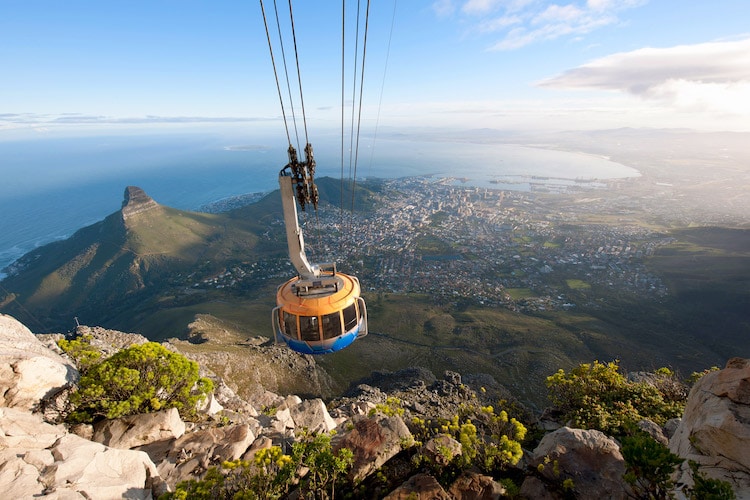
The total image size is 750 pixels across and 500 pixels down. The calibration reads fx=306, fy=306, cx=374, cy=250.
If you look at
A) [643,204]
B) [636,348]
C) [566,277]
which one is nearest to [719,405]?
[636,348]

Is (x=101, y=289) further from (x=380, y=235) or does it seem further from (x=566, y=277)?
(x=566, y=277)

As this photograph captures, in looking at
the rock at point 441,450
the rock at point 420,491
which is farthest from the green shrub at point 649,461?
the rock at point 441,450

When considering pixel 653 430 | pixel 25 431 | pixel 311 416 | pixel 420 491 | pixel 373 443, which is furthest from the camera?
pixel 311 416

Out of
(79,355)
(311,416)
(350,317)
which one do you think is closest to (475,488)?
(350,317)

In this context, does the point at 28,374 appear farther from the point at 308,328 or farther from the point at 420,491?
the point at 420,491

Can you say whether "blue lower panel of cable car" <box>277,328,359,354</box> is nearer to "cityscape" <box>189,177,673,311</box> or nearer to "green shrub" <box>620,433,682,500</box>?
"green shrub" <box>620,433,682,500</box>

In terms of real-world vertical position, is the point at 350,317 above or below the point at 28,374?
above

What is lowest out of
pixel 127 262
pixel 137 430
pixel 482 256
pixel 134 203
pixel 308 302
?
pixel 482 256

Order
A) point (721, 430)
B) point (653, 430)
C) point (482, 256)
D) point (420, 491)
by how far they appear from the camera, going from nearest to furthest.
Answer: point (420, 491) < point (721, 430) < point (653, 430) < point (482, 256)
